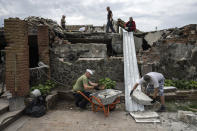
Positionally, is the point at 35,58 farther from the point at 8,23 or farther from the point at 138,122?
the point at 138,122

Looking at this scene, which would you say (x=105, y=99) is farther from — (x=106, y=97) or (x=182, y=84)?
(x=182, y=84)

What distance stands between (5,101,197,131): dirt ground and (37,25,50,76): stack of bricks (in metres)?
2.44

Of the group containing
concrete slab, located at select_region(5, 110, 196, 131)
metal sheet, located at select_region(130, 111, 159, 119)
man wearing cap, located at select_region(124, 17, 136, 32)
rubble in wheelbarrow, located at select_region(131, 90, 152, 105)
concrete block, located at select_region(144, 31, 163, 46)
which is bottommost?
concrete slab, located at select_region(5, 110, 196, 131)

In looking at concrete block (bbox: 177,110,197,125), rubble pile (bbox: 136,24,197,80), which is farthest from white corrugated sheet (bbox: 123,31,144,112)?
concrete block (bbox: 177,110,197,125)

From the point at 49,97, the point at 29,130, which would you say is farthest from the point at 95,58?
the point at 29,130

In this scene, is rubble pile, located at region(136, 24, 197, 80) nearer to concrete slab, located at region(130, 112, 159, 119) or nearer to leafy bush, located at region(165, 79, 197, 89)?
leafy bush, located at region(165, 79, 197, 89)

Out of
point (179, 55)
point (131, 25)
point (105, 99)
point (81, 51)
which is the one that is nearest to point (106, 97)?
point (105, 99)

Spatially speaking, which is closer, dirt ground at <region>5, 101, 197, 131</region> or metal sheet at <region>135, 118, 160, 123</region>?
dirt ground at <region>5, 101, 197, 131</region>

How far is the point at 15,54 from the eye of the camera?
4.43m

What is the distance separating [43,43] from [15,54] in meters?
1.74

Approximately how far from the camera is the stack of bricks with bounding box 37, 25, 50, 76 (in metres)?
5.95

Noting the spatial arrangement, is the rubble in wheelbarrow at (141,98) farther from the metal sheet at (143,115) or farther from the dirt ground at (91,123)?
the dirt ground at (91,123)

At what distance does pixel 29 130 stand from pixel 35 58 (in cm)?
551

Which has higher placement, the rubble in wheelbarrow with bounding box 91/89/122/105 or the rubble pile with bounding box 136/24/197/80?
the rubble pile with bounding box 136/24/197/80
